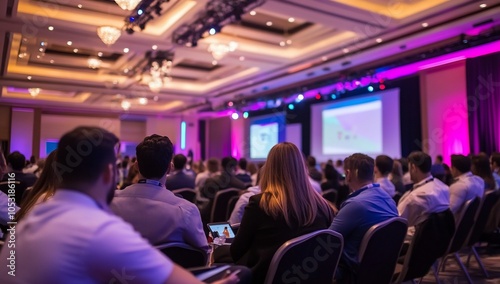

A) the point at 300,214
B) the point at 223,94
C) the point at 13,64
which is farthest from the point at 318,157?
the point at 300,214

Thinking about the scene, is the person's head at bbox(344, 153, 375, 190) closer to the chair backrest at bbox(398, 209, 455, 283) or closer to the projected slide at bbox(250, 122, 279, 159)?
the chair backrest at bbox(398, 209, 455, 283)

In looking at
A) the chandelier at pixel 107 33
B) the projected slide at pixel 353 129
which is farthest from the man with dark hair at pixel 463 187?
the projected slide at pixel 353 129

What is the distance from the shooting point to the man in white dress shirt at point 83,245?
35.8 inches

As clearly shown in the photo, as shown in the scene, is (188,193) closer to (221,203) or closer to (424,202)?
(221,203)

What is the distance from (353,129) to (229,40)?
4.69 meters

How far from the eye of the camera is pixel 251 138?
1634 cm

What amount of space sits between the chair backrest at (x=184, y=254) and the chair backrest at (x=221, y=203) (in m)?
3.02

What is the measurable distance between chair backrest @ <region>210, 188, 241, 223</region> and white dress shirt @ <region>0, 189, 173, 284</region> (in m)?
3.92

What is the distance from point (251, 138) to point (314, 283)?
1440cm

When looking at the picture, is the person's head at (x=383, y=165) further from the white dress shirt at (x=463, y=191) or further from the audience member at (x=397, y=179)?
the audience member at (x=397, y=179)

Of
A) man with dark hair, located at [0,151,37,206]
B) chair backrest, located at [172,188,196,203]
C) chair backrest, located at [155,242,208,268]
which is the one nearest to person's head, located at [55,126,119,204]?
chair backrest, located at [155,242,208,268]

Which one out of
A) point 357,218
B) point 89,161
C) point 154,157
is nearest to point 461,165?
point 357,218

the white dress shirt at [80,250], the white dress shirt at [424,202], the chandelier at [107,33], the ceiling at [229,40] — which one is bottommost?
the white dress shirt at [424,202]

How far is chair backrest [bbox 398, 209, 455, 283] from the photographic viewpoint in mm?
2686
